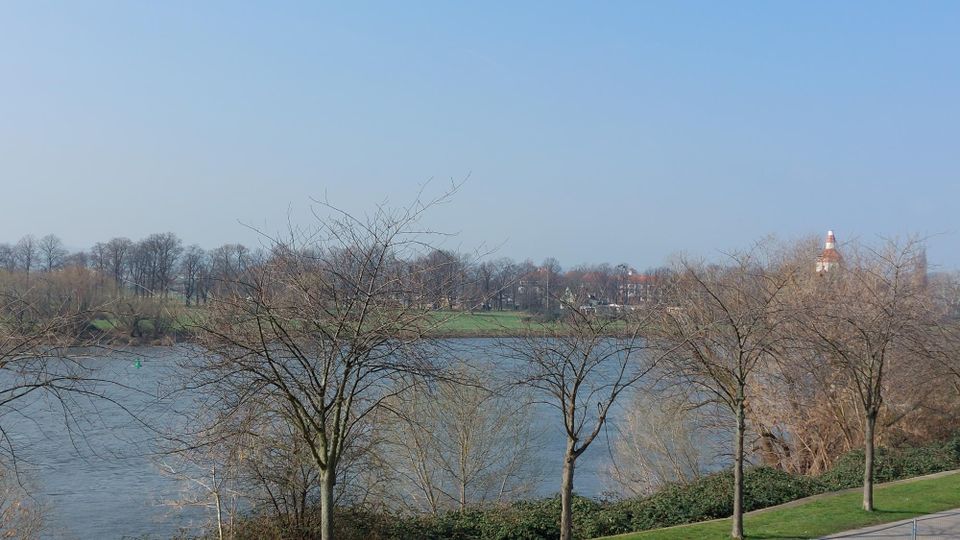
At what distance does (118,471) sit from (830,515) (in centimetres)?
2107

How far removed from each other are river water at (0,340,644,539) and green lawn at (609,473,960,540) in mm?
4771

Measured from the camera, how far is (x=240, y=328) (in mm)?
11273

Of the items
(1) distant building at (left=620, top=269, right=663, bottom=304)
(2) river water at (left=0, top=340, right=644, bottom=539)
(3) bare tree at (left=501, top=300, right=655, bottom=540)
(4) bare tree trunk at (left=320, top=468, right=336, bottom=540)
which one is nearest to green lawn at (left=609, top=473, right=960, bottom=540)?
(3) bare tree at (left=501, top=300, right=655, bottom=540)

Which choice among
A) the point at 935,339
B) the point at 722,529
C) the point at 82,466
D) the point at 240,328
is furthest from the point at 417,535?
the point at 82,466

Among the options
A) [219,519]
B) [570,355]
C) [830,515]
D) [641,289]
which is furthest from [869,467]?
[219,519]

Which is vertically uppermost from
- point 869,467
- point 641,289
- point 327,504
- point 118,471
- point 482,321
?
point 641,289

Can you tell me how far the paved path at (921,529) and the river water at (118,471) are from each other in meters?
6.93

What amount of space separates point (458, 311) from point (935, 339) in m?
15.4

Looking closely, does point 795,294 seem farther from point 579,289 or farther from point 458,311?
point 458,311

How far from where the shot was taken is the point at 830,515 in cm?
1520

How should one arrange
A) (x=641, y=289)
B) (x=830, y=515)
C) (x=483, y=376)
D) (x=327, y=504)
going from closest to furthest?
1. (x=327, y=504)
2. (x=830, y=515)
3. (x=641, y=289)
4. (x=483, y=376)

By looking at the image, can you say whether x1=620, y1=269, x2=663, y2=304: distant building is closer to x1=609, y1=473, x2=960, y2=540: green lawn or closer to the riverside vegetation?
the riverside vegetation

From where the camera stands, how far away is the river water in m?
22.0

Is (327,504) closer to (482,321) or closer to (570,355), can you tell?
(482,321)
